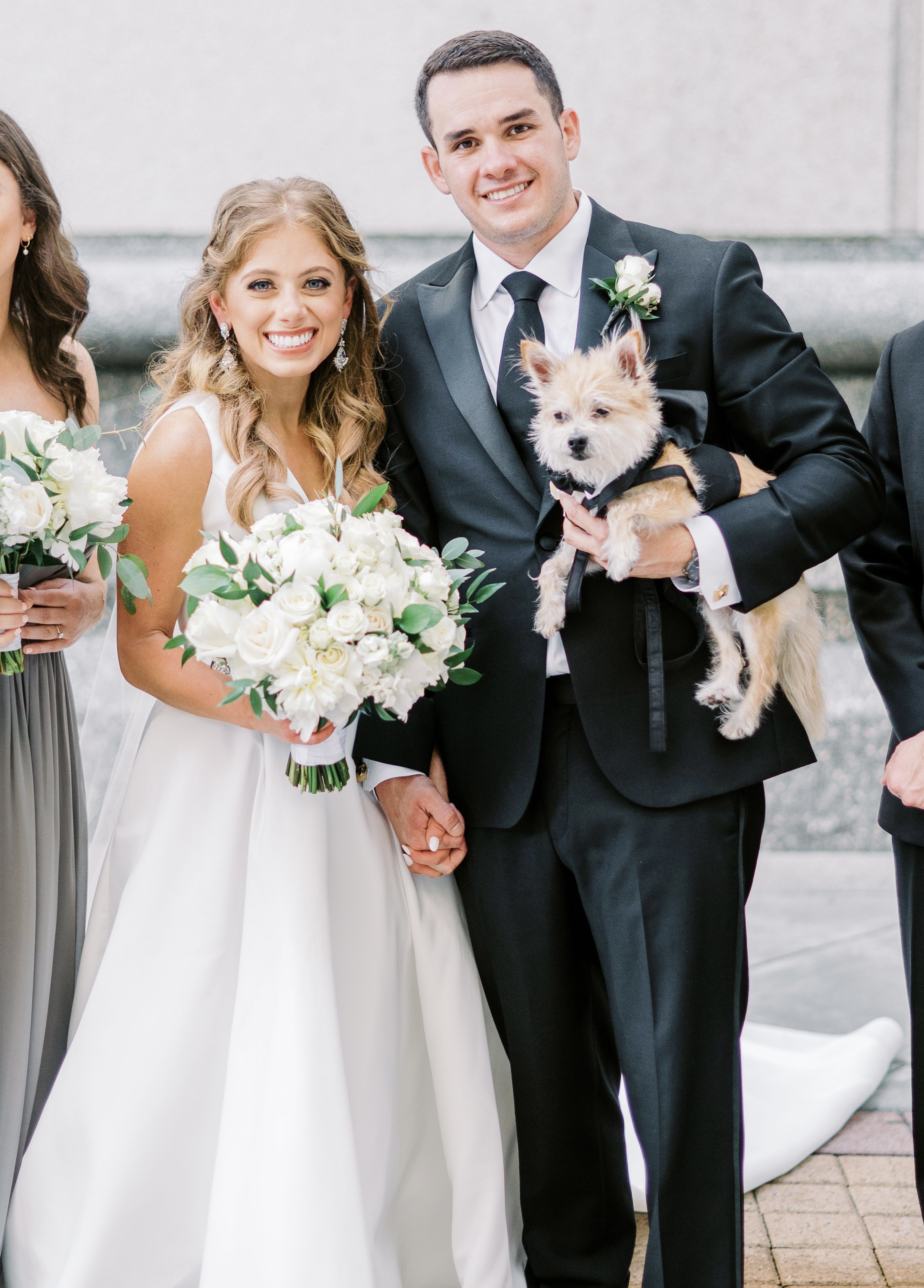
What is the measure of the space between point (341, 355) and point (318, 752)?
93 centimetres

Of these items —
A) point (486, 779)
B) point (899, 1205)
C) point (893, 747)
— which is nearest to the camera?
point (486, 779)

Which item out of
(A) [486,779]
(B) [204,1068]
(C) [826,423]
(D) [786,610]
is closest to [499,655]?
(A) [486,779]

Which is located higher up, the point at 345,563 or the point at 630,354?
the point at 630,354

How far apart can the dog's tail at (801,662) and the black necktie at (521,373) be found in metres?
0.55

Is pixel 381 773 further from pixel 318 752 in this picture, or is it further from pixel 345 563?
pixel 345 563

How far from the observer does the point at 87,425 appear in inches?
104

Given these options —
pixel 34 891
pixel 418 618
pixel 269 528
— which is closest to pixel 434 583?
pixel 418 618

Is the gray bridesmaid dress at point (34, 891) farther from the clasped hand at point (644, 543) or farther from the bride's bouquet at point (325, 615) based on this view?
the clasped hand at point (644, 543)

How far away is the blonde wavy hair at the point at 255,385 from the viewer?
2.43 m

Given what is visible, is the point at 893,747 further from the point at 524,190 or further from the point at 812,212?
the point at 812,212

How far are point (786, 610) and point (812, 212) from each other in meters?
3.52

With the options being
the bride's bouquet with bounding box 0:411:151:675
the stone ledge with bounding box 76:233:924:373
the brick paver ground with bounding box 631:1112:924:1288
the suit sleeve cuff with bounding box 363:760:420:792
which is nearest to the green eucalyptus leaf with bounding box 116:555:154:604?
the bride's bouquet with bounding box 0:411:151:675

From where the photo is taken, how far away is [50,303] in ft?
8.65

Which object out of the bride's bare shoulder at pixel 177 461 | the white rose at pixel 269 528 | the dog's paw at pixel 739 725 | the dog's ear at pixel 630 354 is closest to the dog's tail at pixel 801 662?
the dog's paw at pixel 739 725
